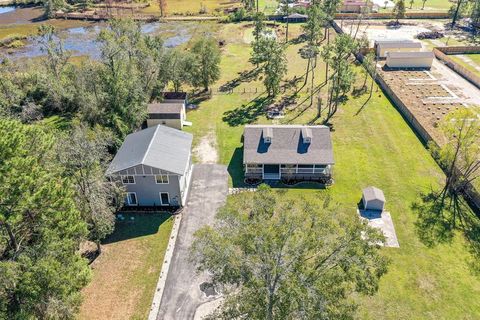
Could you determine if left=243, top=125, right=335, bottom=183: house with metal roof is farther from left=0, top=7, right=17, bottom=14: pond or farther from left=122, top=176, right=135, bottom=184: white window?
left=0, top=7, right=17, bottom=14: pond

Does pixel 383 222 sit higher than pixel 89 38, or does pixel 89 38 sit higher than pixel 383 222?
pixel 89 38

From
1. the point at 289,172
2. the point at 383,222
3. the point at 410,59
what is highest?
the point at 410,59

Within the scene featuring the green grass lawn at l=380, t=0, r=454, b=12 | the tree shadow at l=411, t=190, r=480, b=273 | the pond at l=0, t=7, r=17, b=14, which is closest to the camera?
the tree shadow at l=411, t=190, r=480, b=273

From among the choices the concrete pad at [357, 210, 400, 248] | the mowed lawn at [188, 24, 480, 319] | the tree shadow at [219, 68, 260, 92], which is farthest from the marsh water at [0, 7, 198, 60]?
the concrete pad at [357, 210, 400, 248]

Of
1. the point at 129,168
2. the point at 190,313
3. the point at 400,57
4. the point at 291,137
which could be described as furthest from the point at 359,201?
the point at 400,57

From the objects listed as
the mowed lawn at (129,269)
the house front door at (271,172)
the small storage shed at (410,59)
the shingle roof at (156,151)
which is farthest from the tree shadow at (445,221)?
the small storage shed at (410,59)

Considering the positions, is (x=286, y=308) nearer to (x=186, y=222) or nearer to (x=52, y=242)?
(x=52, y=242)

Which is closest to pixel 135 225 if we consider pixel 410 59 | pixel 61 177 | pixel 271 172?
pixel 61 177

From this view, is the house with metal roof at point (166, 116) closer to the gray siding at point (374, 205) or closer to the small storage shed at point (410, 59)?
the gray siding at point (374, 205)

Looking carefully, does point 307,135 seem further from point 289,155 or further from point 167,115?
point 167,115
